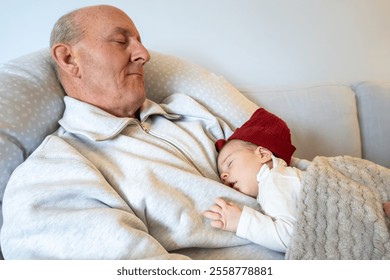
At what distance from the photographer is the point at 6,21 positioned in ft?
4.06

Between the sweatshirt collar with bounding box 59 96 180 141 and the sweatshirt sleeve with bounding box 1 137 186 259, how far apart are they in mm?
147

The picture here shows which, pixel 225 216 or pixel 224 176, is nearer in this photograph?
pixel 225 216

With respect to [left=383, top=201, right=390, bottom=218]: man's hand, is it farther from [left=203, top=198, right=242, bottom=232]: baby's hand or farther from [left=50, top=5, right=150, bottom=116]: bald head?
[left=50, top=5, right=150, bottom=116]: bald head

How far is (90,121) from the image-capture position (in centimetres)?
90

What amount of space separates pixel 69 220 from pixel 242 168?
46cm

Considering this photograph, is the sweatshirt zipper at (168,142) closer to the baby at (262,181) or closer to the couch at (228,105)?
the baby at (262,181)

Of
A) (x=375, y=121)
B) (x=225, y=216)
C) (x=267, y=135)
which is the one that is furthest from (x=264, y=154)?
(x=375, y=121)

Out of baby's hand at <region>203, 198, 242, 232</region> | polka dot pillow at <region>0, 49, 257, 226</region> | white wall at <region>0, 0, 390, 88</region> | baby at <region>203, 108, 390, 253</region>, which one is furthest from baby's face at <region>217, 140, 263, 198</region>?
white wall at <region>0, 0, 390, 88</region>

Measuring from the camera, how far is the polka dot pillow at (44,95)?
0.85 metres

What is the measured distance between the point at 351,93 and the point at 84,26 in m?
1.18

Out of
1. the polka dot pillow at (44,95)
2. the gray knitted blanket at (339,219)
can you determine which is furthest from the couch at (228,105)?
the gray knitted blanket at (339,219)

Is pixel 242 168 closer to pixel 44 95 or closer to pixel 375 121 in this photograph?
pixel 44 95

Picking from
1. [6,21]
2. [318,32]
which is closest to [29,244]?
[6,21]
